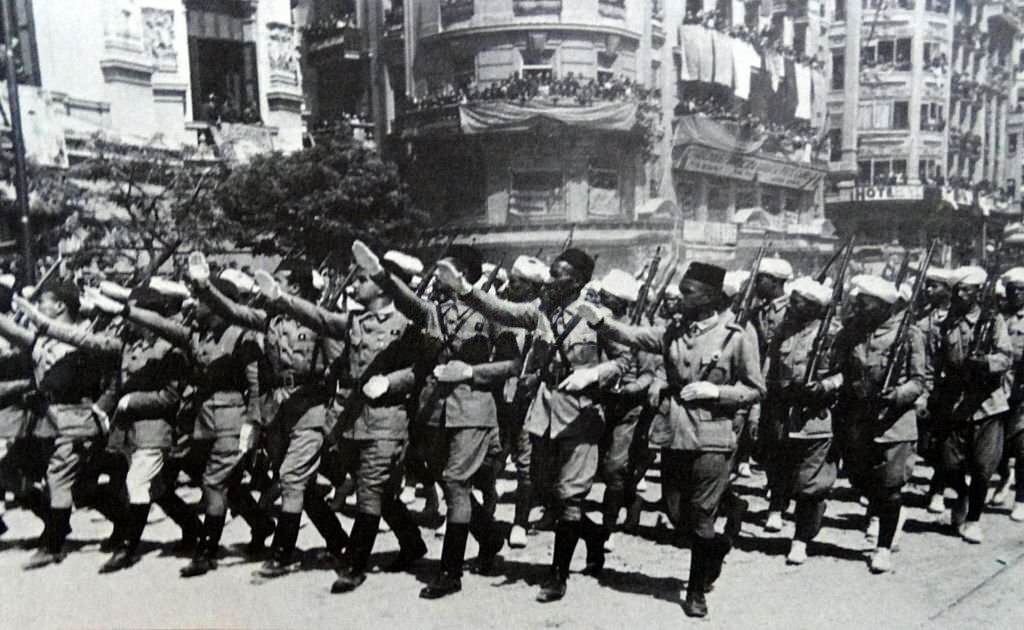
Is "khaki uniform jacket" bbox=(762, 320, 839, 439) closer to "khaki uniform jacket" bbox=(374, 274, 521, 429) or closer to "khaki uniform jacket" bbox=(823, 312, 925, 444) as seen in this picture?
"khaki uniform jacket" bbox=(823, 312, 925, 444)

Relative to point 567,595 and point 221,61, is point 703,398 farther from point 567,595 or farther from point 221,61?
point 221,61

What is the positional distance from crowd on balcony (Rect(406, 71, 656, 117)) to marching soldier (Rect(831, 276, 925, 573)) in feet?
49.6

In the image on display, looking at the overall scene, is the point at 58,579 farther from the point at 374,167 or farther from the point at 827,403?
the point at 374,167

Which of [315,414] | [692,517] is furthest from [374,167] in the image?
Answer: [692,517]

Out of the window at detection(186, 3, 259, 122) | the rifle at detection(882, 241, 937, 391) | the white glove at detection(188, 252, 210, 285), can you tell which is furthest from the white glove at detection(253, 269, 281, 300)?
the window at detection(186, 3, 259, 122)

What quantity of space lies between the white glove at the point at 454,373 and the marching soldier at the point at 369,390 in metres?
0.20

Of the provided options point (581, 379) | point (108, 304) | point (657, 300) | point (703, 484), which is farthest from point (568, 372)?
point (657, 300)

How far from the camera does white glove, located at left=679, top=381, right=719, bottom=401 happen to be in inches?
174

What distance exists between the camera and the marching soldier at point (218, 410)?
522 cm

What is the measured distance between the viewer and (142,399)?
17.5 ft

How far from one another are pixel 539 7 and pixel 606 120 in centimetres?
417

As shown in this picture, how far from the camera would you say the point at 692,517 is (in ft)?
15.1

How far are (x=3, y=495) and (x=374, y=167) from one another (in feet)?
33.9

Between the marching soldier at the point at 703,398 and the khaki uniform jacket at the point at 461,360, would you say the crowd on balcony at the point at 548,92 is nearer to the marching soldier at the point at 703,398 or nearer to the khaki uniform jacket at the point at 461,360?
the khaki uniform jacket at the point at 461,360
